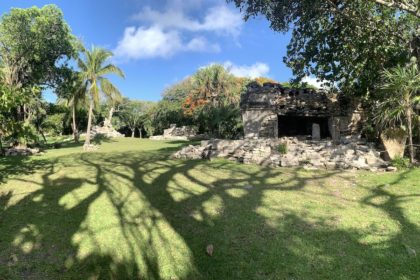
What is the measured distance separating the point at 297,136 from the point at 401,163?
7.07 meters

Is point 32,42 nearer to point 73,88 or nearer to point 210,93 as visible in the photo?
point 73,88

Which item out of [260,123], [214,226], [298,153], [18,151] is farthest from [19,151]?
[214,226]

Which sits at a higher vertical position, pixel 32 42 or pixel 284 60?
pixel 32 42

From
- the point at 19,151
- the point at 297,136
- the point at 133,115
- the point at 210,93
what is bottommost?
the point at 19,151

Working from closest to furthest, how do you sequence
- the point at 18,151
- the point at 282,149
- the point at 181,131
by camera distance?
the point at 282,149
the point at 18,151
the point at 181,131

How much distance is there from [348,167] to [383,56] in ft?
19.4

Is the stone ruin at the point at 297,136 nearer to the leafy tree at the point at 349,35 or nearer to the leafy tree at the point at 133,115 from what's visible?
the leafy tree at the point at 349,35

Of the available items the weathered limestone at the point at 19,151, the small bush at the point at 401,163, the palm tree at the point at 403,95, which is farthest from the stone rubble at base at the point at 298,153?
the weathered limestone at the point at 19,151

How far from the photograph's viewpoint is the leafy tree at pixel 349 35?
13914 mm

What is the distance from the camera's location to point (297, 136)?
58.1ft

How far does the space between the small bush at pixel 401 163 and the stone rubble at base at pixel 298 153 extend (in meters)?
0.26

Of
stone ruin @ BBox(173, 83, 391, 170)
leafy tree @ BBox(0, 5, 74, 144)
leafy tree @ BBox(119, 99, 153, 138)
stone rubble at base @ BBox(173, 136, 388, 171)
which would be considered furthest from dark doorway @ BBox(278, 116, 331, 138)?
leafy tree @ BBox(119, 99, 153, 138)

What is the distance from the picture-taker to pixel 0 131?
347 inches

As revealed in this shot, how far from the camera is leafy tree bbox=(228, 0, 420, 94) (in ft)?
45.6
